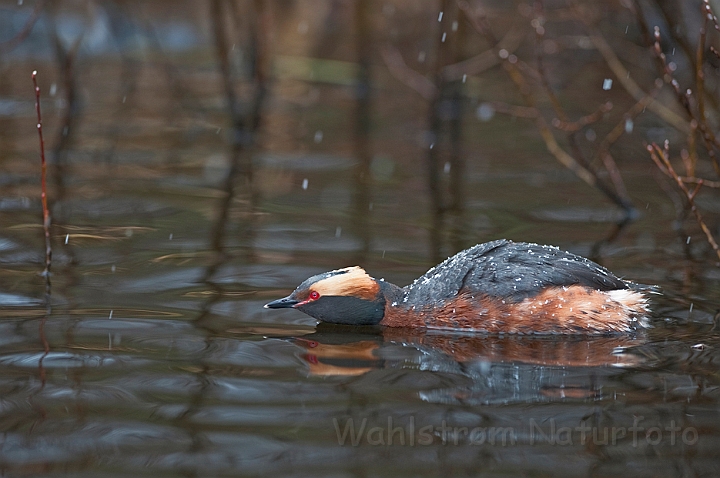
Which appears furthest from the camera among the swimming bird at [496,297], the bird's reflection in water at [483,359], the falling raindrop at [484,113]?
the falling raindrop at [484,113]

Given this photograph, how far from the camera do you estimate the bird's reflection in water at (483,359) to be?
4.64 m

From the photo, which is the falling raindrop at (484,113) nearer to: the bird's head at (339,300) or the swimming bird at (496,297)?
the swimming bird at (496,297)

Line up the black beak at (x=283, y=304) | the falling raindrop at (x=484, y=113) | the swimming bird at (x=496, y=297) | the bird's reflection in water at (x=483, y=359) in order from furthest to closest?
1. the falling raindrop at (x=484, y=113)
2. the black beak at (x=283, y=304)
3. the swimming bird at (x=496, y=297)
4. the bird's reflection in water at (x=483, y=359)

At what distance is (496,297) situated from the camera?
550 centimetres

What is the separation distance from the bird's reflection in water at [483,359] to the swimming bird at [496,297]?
7 centimetres

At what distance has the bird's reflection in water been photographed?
4645mm

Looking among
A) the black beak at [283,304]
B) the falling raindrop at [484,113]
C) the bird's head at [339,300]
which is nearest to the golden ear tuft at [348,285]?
the bird's head at [339,300]

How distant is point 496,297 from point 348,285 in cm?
85

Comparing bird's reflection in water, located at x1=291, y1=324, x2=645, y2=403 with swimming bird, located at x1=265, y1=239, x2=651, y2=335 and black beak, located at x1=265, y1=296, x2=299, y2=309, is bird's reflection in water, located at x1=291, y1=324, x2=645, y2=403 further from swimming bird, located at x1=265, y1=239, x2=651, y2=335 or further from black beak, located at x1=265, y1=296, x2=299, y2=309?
black beak, located at x1=265, y1=296, x2=299, y2=309

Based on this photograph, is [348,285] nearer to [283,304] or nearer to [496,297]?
[283,304]

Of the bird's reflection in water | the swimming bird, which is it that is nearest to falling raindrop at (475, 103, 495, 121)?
the swimming bird

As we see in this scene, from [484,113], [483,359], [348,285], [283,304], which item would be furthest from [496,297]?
[484,113]

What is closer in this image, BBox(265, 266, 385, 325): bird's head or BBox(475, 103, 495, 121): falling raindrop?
BBox(265, 266, 385, 325): bird's head

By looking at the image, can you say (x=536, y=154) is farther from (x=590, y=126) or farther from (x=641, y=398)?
(x=641, y=398)
